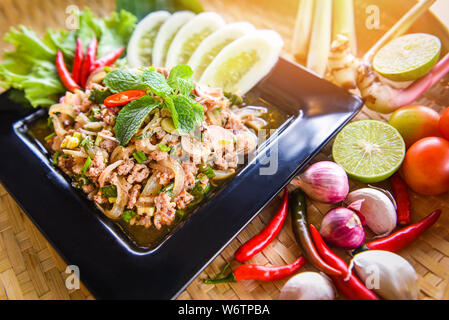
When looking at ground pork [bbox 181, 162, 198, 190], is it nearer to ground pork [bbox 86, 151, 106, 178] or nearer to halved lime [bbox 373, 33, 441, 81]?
ground pork [bbox 86, 151, 106, 178]

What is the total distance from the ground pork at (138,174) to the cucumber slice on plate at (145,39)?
65.6 inches

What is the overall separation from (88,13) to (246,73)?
212cm

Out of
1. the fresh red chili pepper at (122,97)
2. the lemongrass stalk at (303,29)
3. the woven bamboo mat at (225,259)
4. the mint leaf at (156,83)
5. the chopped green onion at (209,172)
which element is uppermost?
the lemongrass stalk at (303,29)

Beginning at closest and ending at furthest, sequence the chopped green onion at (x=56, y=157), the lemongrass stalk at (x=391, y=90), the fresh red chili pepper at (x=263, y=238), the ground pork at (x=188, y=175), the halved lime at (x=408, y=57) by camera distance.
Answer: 1. the fresh red chili pepper at (x=263, y=238)
2. the ground pork at (x=188, y=175)
3. the chopped green onion at (x=56, y=157)
4. the halved lime at (x=408, y=57)
5. the lemongrass stalk at (x=391, y=90)

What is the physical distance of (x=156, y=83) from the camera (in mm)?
2742

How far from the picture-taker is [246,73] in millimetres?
3721

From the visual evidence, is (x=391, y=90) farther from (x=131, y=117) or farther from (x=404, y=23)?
(x=131, y=117)

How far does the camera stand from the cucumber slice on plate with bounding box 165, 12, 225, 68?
397cm

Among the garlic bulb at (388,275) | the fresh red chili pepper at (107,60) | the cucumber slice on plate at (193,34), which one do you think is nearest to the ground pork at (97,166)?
the fresh red chili pepper at (107,60)

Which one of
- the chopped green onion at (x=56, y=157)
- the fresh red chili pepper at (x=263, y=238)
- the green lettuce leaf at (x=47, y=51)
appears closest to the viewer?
the fresh red chili pepper at (x=263, y=238)

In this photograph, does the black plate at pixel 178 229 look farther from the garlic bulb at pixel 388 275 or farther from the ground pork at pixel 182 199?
the garlic bulb at pixel 388 275

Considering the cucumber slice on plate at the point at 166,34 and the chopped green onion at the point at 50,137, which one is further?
the cucumber slice on plate at the point at 166,34

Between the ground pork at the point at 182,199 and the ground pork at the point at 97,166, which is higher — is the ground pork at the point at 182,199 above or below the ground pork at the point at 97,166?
below

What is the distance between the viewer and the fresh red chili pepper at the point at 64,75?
12.3ft
